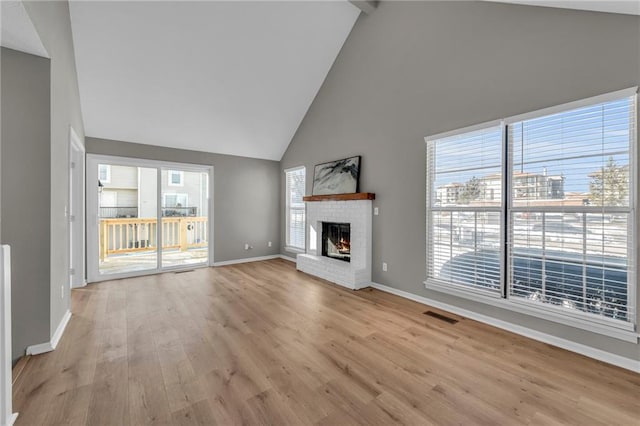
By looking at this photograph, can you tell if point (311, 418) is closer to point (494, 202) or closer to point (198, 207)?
point (494, 202)

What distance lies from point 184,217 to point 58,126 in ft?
9.61

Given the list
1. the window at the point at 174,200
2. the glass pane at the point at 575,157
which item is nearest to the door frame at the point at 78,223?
the window at the point at 174,200

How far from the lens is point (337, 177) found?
4832 mm

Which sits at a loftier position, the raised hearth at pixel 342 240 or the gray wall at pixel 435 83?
the gray wall at pixel 435 83

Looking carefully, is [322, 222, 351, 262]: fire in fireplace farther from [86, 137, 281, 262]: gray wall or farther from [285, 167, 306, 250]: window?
[86, 137, 281, 262]: gray wall

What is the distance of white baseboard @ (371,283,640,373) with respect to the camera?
212cm

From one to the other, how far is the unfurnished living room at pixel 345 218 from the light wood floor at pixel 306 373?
0.06 ft

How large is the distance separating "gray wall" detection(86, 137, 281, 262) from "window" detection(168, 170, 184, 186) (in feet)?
0.75

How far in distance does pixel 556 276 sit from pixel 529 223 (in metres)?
0.52

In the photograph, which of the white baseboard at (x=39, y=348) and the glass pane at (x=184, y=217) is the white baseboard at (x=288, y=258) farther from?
the white baseboard at (x=39, y=348)

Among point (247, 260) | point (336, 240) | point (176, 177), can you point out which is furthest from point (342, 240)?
point (176, 177)

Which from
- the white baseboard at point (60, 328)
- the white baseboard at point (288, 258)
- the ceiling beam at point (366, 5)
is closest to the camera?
the white baseboard at point (60, 328)

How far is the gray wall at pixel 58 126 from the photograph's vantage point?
2.29m

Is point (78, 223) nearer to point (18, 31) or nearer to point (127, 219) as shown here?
point (127, 219)
